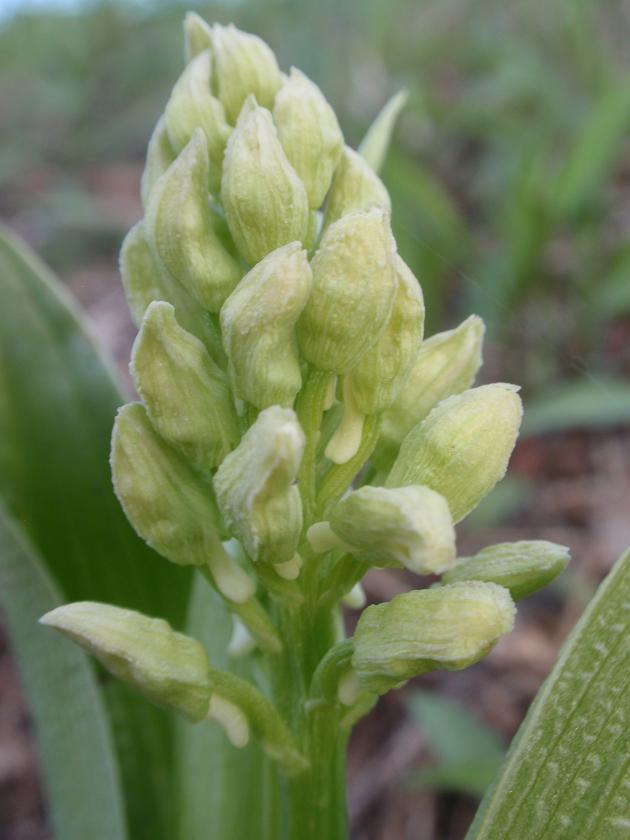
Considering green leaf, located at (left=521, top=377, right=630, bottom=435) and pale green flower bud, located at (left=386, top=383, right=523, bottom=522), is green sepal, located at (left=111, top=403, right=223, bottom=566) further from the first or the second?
green leaf, located at (left=521, top=377, right=630, bottom=435)

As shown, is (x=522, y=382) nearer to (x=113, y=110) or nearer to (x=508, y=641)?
(x=508, y=641)

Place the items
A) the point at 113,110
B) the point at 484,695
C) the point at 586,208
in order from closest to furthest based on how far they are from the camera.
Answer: the point at 484,695
the point at 586,208
the point at 113,110

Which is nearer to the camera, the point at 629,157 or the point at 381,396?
the point at 381,396

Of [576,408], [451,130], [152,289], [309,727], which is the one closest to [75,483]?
[152,289]

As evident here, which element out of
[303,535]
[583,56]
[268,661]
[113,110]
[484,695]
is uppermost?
[113,110]

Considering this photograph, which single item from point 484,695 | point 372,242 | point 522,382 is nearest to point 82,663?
point 372,242

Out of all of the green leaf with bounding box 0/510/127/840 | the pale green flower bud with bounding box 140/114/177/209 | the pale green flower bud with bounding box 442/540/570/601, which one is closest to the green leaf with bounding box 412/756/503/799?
the green leaf with bounding box 0/510/127/840
